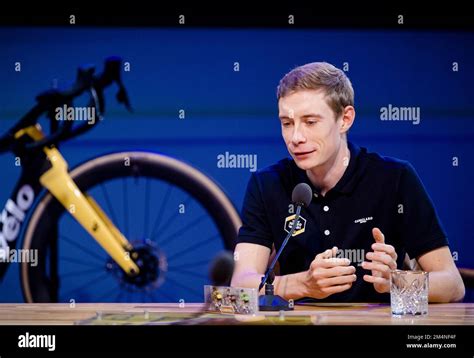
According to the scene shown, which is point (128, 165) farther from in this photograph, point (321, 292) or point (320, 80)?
point (321, 292)

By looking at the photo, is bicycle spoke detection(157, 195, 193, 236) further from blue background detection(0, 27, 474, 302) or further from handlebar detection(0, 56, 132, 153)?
handlebar detection(0, 56, 132, 153)

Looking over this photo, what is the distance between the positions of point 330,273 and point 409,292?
31cm

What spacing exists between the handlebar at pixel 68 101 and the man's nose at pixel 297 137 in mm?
1125

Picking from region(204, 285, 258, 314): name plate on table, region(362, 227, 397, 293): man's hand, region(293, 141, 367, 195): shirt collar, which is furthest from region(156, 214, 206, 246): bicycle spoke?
region(362, 227, 397, 293): man's hand

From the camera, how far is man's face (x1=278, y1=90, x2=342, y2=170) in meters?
3.38

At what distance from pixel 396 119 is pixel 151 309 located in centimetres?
174

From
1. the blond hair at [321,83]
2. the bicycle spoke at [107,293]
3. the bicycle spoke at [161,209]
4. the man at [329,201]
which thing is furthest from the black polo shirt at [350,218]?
the bicycle spoke at [107,293]

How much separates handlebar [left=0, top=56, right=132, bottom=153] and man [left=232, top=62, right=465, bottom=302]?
1.05 meters

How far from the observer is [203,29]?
4148mm

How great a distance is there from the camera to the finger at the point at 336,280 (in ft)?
9.46

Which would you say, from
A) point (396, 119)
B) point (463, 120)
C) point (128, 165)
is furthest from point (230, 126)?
point (463, 120)
